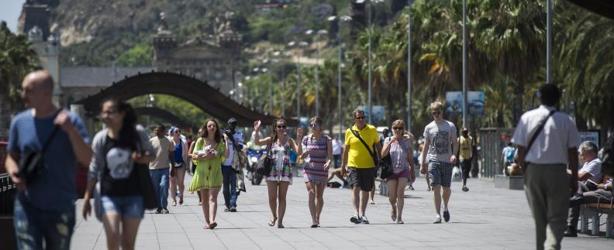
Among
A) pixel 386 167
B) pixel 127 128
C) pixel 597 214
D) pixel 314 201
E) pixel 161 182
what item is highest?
pixel 127 128

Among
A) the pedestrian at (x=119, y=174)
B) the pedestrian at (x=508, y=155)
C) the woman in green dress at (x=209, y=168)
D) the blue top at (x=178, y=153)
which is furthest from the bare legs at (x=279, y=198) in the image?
the pedestrian at (x=508, y=155)

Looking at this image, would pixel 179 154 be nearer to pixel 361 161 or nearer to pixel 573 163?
pixel 361 161

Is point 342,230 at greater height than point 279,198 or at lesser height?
lesser

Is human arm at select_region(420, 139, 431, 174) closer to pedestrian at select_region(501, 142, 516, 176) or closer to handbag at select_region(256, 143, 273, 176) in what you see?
handbag at select_region(256, 143, 273, 176)

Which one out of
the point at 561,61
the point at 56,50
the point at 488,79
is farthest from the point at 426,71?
the point at 56,50

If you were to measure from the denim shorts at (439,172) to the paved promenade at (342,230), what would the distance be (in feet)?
2.04

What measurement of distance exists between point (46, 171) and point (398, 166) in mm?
12134

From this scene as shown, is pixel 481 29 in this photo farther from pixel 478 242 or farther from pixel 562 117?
pixel 562 117

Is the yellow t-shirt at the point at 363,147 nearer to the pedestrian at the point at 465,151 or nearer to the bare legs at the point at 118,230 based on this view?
the bare legs at the point at 118,230

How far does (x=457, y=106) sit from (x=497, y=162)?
12.3m

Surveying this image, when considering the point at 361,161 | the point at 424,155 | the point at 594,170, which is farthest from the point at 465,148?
the point at 594,170

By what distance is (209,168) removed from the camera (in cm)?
2045

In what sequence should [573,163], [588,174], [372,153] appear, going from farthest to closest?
[372,153]
[588,174]
[573,163]

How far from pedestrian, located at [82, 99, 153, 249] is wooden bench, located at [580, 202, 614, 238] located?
763cm
